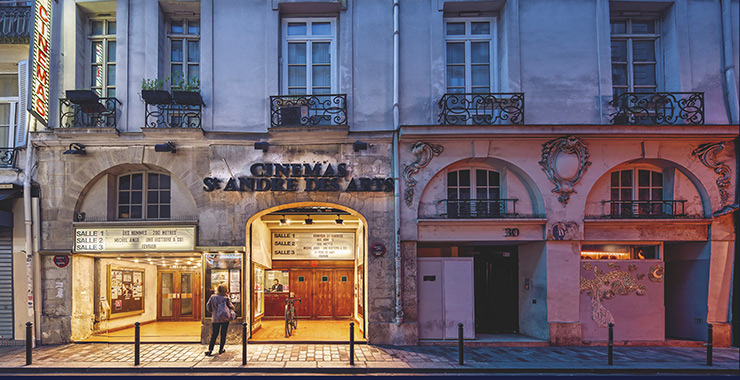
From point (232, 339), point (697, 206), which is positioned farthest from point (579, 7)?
point (232, 339)

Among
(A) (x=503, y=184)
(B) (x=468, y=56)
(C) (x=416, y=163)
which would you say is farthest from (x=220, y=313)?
(B) (x=468, y=56)

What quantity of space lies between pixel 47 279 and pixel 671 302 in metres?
15.8

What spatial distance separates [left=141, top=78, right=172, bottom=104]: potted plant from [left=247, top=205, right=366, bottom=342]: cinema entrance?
156 inches

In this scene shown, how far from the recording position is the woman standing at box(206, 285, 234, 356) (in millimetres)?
10656

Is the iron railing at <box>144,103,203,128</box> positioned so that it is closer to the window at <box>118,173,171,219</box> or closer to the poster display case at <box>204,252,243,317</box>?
the window at <box>118,173,171,219</box>

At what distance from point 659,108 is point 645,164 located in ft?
4.68

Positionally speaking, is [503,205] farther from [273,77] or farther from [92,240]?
[92,240]

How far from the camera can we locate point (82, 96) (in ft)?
38.9

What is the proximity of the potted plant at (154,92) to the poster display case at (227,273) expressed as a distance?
12.8 feet

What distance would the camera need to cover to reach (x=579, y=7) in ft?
40.9

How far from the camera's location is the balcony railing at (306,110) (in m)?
12.1

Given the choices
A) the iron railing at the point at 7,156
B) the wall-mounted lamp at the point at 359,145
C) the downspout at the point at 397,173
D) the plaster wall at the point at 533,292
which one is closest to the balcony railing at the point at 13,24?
the iron railing at the point at 7,156

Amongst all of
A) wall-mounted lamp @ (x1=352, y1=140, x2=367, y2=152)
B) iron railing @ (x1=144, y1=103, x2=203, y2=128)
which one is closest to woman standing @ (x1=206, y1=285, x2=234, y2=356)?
iron railing @ (x1=144, y1=103, x2=203, y2=128)

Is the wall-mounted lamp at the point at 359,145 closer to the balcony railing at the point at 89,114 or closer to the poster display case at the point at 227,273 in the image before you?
the poster display case at the point at 227,273
